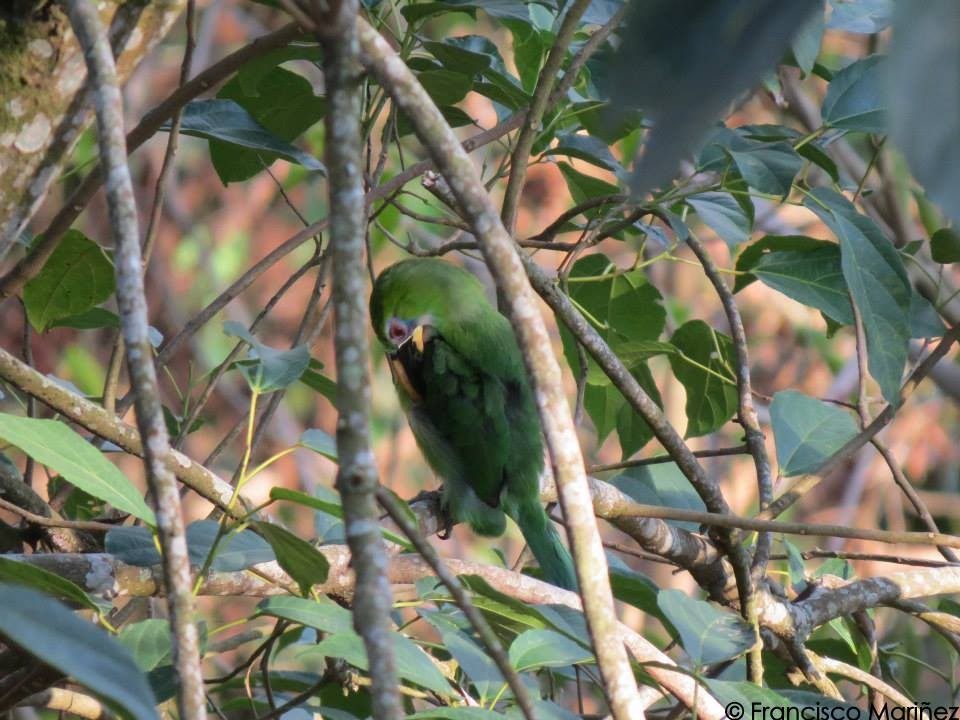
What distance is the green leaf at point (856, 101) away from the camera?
166cm

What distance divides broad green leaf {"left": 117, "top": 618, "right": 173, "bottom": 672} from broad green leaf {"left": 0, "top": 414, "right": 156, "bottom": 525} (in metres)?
0.17

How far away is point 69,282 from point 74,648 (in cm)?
118

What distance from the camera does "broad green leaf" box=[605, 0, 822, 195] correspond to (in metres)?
0.48

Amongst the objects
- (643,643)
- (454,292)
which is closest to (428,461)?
(454,292)

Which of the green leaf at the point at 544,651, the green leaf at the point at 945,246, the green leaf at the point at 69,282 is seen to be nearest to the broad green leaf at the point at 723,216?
the green leaf at the point at 945,246

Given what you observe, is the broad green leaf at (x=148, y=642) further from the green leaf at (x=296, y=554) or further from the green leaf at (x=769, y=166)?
the green leaf at (x=769, y=166)

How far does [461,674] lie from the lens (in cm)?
155

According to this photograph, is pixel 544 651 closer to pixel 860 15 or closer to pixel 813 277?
pixel 813 277

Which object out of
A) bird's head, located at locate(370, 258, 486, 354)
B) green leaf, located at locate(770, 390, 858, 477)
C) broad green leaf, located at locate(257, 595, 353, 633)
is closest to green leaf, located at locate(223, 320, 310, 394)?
broad green leaf, located at locate(257, 595, 353, 633)

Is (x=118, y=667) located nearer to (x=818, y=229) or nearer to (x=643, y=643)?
(x=643, y=643)

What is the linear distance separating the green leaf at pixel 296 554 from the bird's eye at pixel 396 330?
4.49 ft

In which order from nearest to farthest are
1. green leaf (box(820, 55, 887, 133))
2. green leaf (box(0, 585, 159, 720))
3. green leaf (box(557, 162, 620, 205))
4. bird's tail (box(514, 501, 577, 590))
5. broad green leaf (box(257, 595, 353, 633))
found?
green leaf (box(0, 585, 159, 720)) → broad green leaf (box(257, 595, 353, 633)) → green leaf (box(820, 55, 887, 133)) → green leaf (box(557, 162, 620, 205)) → bird's tail (box(514, 501, 577, 590))

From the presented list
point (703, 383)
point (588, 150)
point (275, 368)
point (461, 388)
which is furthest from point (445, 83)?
point (461, 388)

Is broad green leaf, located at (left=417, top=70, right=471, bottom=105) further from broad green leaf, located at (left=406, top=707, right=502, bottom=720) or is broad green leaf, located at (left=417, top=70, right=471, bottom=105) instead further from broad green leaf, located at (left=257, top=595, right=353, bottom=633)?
broad green leaf, located at (left=406, top=707, right=502, bottom=720)
